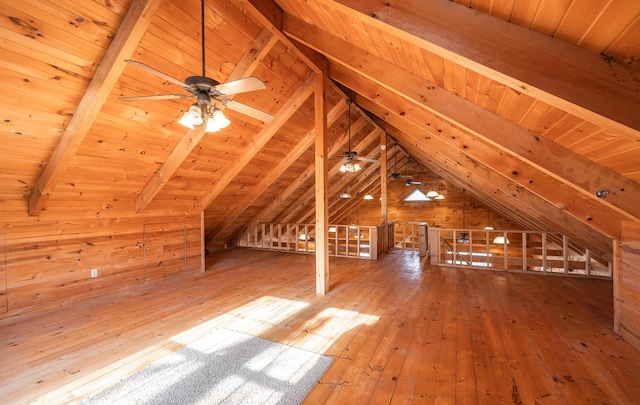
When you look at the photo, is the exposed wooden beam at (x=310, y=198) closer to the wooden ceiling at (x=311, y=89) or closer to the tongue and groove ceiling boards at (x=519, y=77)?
the wooden ceiling at (x=311, y=89)

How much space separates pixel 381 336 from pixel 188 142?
358 cm

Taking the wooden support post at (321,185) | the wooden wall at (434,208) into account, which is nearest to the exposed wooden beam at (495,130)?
the wooden support post at (321,185)

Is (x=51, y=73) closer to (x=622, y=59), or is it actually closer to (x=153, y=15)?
(x=153, y=15)

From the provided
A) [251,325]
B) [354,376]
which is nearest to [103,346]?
[251,325]

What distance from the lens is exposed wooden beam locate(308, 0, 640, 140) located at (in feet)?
3.38

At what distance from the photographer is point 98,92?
2494mm

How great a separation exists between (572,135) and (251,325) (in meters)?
3.31

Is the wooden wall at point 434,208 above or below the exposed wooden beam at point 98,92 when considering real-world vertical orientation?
below

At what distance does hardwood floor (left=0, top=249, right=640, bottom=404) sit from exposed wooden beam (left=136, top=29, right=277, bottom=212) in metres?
1.60

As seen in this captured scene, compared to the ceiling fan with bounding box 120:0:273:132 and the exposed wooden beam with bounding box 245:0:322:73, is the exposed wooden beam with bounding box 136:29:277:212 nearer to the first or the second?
the exposed wooden beam with bounding box 245:0:322:73

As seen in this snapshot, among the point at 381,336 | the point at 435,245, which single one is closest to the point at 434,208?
the point at 435,245

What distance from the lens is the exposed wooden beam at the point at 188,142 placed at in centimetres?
317

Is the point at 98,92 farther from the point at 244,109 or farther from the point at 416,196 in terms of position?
the point at 416,196

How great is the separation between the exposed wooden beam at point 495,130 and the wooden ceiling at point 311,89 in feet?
0.03
